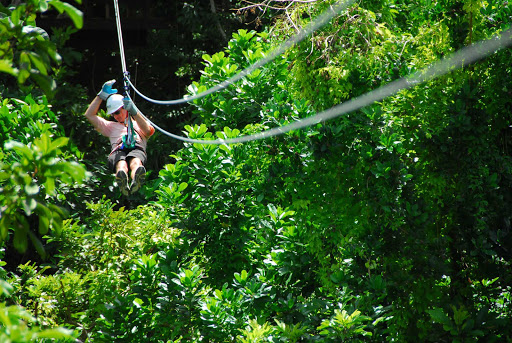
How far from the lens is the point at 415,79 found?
140 inches

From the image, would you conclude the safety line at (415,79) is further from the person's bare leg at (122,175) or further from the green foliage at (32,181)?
the green foliage at (32,181)

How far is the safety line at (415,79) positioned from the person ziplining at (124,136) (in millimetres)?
1211

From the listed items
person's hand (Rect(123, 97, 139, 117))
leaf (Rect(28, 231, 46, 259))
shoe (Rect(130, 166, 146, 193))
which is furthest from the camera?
shoe (Rect(130, 166, 146, 193))

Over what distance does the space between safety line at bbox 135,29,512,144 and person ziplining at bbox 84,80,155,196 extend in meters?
1.21

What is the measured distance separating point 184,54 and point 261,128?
16.1ft

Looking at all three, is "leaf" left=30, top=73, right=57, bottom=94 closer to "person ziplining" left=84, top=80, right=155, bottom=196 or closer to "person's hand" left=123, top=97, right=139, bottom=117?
"person's hand" left=123, top=97, right=139, bottom=117

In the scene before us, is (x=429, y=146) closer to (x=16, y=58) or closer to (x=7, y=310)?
(x=16, y=58)

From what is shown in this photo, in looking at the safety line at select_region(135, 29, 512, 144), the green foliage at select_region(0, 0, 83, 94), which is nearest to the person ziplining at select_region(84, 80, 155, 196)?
the safety line at select_region(135, 29, 512, 144)

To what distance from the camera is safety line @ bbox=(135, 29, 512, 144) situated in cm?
343

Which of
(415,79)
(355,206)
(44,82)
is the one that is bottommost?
(44,82)

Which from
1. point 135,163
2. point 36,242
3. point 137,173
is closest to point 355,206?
point 137,173

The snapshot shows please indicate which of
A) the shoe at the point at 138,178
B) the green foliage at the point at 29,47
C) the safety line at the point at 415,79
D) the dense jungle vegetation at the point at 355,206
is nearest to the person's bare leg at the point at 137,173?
the shoe at the point at 138,178

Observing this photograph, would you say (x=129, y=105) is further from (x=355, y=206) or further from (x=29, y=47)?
(x=29, y=47)

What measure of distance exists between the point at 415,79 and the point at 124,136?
2.21 m
